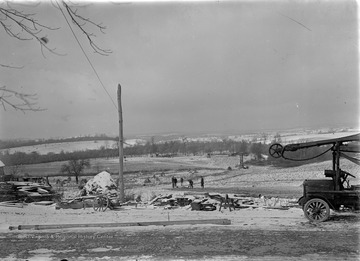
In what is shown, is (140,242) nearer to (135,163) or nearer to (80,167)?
(80,167)

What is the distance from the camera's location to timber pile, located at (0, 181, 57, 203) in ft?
58.4

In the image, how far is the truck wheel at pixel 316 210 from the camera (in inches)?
370

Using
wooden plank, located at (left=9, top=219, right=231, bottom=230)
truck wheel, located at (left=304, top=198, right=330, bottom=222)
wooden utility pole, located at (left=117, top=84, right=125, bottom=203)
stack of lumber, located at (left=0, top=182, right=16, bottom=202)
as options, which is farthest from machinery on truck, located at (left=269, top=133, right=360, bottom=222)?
stack of lumber, located at (left=0, top=182, right=16, bottom=202)

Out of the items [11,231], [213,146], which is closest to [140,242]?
[11,231]

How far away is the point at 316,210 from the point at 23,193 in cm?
1610

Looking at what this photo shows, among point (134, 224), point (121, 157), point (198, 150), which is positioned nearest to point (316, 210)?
point (134, 224)

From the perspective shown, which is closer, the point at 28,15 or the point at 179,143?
the point at 28,15

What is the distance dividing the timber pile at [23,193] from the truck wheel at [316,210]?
14.2 meters

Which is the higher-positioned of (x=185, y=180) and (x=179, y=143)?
(x=179, y=143)

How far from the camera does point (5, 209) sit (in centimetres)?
1313

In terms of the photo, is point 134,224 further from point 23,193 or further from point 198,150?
point 198,150

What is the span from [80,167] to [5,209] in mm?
25327

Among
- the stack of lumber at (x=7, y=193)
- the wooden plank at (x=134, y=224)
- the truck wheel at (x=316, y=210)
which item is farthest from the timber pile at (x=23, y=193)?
the truck wheel at (x=316, y=210)

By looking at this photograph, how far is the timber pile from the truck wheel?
46.5 ft
